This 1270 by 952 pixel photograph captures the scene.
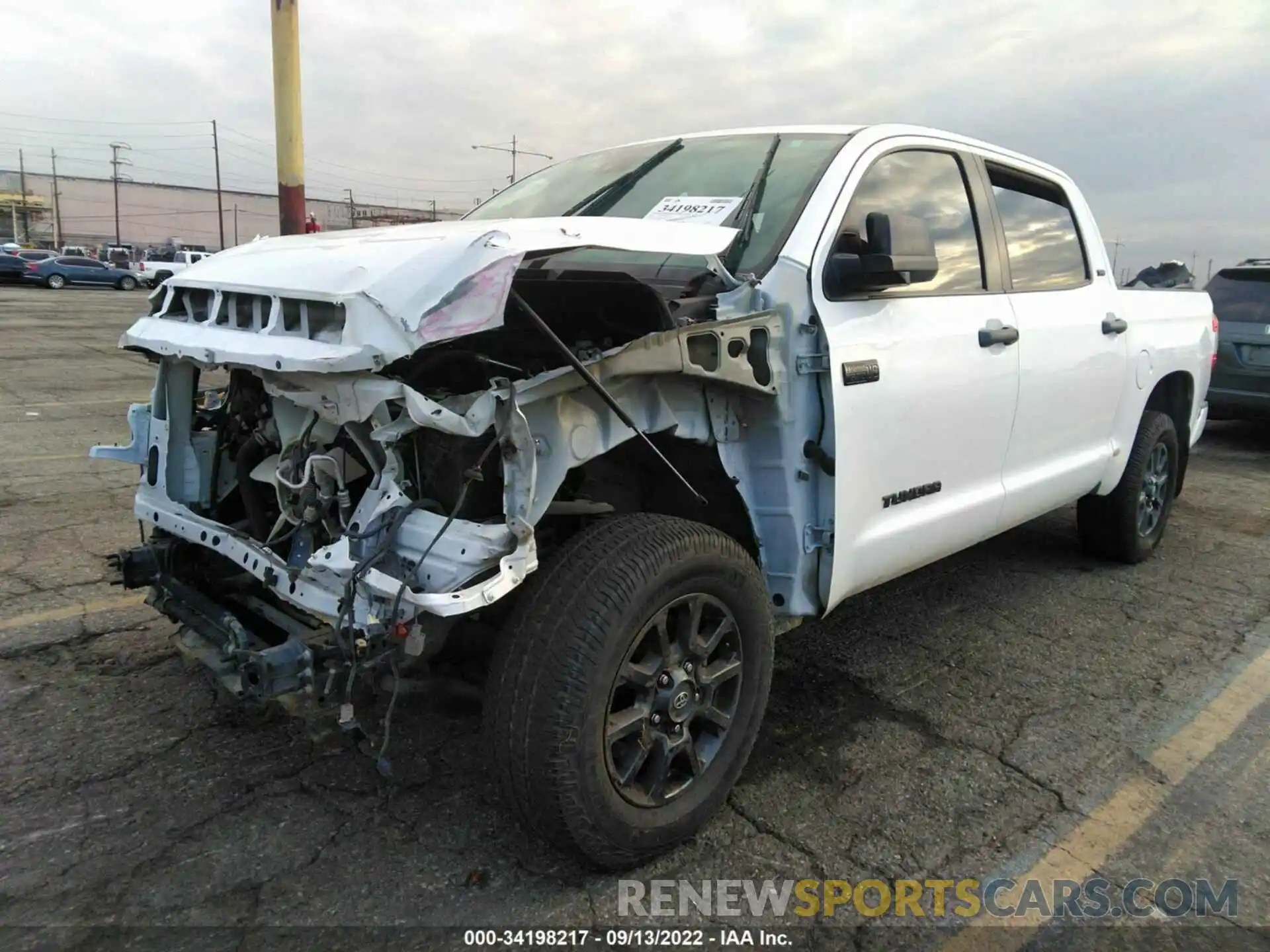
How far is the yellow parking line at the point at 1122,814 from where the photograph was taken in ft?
7.83

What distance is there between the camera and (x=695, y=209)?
324cm

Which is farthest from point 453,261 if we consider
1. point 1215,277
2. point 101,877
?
point 1215,277

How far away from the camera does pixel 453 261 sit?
225 cm

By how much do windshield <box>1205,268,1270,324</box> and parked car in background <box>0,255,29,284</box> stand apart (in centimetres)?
3907

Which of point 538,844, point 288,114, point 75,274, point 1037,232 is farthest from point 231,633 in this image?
point 75,274

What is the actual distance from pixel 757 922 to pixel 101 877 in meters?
1.74

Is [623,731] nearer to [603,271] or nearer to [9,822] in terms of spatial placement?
[603,271]

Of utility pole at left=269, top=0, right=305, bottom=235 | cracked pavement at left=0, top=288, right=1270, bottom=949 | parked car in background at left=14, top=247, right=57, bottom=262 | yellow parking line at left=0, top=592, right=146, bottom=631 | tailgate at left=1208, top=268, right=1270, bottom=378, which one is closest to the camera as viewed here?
cracked pavement at left=0, top=288, right=1270, bottom=949

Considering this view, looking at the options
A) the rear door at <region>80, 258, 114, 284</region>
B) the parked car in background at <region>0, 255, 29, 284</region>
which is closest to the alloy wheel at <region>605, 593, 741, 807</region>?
the parked car in background at <region>0, 255, 29, 284</region>

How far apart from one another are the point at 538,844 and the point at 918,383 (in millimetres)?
1923

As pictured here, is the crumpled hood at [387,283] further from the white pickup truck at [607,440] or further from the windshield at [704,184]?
the windshield at [704,184]

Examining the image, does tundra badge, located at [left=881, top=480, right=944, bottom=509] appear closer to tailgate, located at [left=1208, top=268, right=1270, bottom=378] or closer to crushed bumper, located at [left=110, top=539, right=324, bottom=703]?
crushed bumper, located at [left=110, top=539, right=324, bottom=703]

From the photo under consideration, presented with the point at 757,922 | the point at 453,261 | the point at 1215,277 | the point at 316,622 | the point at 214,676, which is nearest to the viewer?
the point at 453,261

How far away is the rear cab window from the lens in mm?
3980
